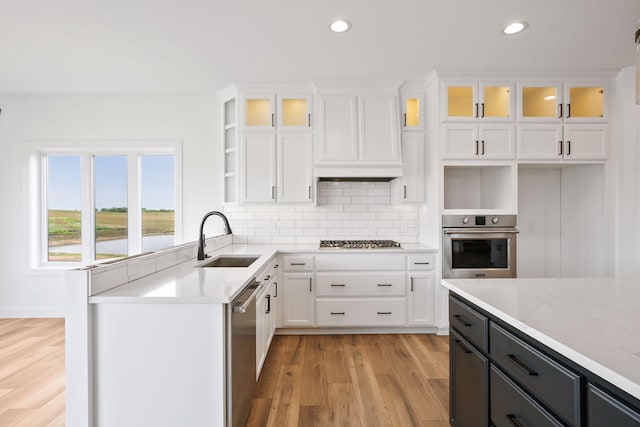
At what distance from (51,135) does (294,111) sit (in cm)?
294

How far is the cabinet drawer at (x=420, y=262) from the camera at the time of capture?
332 cm

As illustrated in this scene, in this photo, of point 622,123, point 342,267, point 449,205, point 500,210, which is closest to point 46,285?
point 342,267

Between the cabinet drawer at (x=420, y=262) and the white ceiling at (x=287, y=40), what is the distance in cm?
188

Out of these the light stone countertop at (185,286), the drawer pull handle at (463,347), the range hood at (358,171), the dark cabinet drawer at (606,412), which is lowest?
the drawer pull handle at (463,347)

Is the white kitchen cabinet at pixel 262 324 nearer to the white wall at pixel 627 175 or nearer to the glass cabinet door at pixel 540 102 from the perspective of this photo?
the glass cabinet door at pixel 540 102

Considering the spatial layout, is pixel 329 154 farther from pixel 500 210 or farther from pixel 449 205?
pixel 500 210

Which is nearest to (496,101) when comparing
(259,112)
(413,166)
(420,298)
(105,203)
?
(413,166)

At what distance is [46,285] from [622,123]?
656cm

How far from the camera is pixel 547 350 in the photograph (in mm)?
1016

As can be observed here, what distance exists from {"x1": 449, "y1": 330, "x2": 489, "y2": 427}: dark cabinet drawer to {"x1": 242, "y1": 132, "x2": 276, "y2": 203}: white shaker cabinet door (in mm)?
2383

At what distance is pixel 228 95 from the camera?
12.0 feet

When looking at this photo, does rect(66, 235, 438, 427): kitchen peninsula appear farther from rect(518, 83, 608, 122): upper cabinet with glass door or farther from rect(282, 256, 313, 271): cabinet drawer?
rect(518, 83, 608, 122): upper cabinet with glass door

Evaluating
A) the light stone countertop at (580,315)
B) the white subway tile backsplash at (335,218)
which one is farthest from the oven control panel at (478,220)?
the light stone countertop at (580,315)

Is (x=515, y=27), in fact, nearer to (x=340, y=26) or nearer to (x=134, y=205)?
(x=340, y=26)
